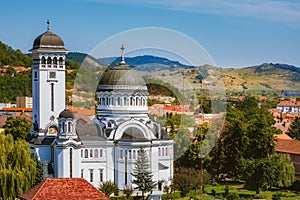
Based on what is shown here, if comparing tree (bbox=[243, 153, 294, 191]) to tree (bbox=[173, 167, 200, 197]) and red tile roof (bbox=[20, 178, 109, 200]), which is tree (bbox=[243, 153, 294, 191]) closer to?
tree (bbox=[173, 167, 200, 197])

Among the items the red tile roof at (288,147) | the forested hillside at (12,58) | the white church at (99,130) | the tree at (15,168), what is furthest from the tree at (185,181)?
the forested hillside at (12,58)

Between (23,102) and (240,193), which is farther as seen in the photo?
(23,102)

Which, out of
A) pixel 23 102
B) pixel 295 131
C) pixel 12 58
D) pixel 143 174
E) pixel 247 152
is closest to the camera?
pixel 143 174

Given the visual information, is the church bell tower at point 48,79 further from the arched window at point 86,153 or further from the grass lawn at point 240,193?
the grass lawn at point 240,193

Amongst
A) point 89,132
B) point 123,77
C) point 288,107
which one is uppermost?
point 288,107

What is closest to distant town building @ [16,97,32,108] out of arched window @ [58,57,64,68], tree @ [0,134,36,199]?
arched window @ [58,57,64,68]

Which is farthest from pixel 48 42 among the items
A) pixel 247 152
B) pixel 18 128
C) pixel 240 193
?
pixel 247 152

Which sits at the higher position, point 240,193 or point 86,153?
point 86,153

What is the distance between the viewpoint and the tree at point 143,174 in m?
40.1

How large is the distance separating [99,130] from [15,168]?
7054 millimetres

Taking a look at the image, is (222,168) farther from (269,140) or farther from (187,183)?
(187,183)

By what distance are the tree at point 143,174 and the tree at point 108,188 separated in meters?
1.25

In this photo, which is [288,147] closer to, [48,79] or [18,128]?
[48,79]

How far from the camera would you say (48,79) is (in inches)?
1706
